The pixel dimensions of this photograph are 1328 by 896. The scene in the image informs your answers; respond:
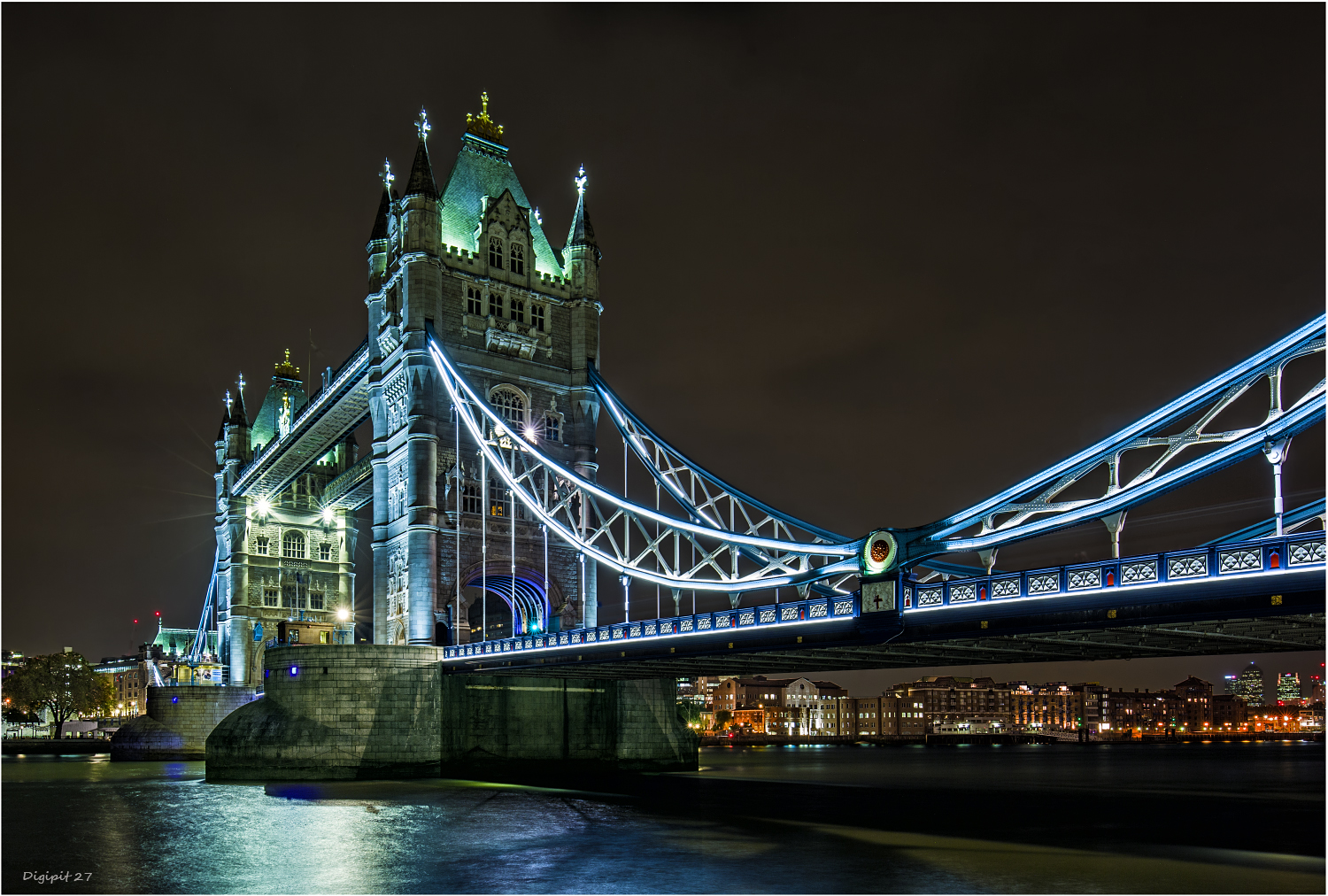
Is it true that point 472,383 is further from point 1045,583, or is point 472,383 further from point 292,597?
point 292,597

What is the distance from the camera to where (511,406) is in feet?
184

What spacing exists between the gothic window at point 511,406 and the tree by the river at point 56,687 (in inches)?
3115

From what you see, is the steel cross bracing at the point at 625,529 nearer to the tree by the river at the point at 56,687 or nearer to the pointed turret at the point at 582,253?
the pointed turret at the point at 582,253

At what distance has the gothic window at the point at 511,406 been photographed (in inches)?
2196

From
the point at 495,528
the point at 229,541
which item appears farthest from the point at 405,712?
the point at 229,541

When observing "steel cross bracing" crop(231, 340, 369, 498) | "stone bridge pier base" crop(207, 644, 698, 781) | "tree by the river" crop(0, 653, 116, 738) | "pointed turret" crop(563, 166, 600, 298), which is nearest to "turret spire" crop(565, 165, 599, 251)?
"pointed turret" crop(563, 166, 600, 298)

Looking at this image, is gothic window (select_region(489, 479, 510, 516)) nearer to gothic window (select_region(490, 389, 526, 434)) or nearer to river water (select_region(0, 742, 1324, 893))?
gothic window (select_region(490, 389, 526, 434))

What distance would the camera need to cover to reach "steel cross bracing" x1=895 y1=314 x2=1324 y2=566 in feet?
76.8

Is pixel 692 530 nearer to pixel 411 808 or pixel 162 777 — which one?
pixel 411 808

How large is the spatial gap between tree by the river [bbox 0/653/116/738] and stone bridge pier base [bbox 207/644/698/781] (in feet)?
252

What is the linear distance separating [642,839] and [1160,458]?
45.7ft

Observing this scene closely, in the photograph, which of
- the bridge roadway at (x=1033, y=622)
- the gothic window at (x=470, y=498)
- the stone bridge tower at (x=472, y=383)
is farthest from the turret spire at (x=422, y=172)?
the bridge roadway at (x=1033, y=622)

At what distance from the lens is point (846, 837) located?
90.8ft

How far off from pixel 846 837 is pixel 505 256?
1460 inches
